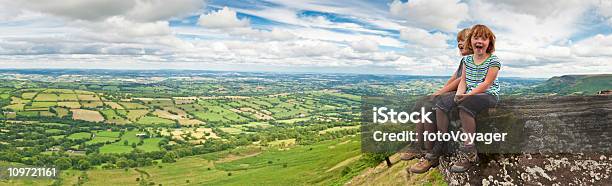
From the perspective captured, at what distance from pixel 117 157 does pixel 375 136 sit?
204194 millimetres

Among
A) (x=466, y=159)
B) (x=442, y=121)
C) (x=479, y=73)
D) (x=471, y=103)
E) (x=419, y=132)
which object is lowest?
(x=466, y=159)

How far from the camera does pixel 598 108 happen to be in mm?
9492

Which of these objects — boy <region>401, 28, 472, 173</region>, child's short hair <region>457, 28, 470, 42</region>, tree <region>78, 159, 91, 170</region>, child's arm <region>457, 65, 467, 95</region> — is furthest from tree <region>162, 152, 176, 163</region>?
child's arm <region>457, 65, 467, 95</region>

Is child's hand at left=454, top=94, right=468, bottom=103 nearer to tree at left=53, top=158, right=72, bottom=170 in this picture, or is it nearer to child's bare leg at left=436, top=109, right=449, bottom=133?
child's bare leg at left=436, top=109, right=449, bottom=133

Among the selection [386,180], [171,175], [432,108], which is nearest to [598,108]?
[432,108]

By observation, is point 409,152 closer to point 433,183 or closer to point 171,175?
point 433,183

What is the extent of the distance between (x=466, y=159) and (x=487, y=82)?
66.9 inches

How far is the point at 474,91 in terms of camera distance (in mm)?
9164

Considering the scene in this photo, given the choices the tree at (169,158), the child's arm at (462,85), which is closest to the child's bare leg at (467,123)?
the child's arm at (462,85)

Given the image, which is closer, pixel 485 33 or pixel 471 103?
pixel 471 103

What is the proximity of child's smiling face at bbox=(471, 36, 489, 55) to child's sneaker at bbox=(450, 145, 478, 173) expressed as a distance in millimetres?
2108

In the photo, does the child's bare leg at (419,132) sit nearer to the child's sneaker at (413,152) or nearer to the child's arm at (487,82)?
the child's sneaker at (413,152)

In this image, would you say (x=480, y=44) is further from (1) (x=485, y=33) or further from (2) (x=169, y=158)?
(2) (x=169, y=158)

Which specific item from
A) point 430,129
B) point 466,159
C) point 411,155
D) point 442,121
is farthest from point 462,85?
point 411,155
